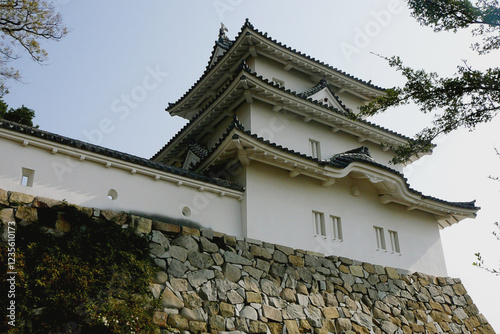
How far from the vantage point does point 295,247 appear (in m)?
10.6

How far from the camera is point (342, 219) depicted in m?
11.7

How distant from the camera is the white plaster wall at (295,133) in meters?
12.2

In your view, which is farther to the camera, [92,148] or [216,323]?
[92,148]

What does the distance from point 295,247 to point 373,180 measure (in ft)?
9.35

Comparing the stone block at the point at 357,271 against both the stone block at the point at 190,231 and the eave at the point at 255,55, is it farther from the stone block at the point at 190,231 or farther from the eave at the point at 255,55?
the eave at the point at 255,55

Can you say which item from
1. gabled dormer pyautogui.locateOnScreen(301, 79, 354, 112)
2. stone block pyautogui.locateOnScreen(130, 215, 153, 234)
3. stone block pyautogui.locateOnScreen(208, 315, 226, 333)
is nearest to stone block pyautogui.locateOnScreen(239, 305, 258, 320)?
stone block pyautogui.locateOnScreen(208, 315, 226, 333)

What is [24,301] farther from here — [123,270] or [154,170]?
[154,170]

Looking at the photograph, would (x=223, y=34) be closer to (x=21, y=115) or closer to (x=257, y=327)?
(x=21, y=115)

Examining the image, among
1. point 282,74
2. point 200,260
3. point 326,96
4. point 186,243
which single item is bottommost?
point 200,260

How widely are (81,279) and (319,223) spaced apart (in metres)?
6.07

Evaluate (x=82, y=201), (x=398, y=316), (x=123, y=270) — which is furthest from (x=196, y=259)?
(x=398, y=316)

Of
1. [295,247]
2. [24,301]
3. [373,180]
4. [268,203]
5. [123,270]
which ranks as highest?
[373,180]

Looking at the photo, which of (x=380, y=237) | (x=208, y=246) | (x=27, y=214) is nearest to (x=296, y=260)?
(x=208, y=246)

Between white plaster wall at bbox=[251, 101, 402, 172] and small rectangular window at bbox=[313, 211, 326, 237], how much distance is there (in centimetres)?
192
